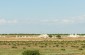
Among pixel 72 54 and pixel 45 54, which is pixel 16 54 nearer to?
pixel 45 54

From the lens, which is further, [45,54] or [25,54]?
[45,54]

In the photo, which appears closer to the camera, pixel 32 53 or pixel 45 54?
pixel 32 53

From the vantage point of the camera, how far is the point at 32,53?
56.8m

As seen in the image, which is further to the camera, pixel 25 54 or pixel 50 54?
pixel 50 54

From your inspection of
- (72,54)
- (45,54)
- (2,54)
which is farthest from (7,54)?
(72,54)

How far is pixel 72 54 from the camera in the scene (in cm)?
6419

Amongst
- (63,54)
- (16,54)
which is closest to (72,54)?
(63,54)

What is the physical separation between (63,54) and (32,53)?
30.7 ft

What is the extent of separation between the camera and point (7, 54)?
2549 inches

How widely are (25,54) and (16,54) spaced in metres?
7.72

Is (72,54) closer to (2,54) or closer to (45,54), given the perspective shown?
(45,54)

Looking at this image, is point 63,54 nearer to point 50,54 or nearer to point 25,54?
point 50,54

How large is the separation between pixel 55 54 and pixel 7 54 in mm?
8821

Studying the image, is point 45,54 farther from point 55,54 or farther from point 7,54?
point 7,54
